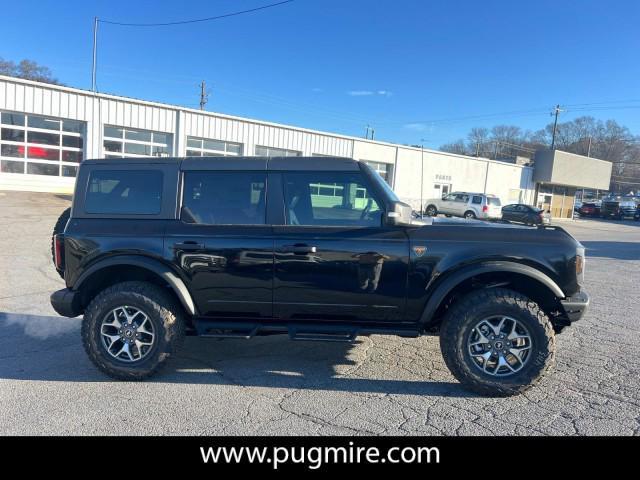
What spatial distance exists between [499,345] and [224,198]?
2676mm

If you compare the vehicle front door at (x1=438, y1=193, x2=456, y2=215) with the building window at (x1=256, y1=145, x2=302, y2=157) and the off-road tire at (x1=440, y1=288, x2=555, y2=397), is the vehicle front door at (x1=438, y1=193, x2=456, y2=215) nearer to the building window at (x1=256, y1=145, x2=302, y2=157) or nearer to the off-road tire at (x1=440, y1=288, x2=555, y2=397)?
the building window at (x1=256, y1=145, x2=302, y2=157)

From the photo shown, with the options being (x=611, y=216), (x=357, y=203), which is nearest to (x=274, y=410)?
(x=357, y=203)

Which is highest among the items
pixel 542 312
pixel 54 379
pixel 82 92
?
pixel 82 92

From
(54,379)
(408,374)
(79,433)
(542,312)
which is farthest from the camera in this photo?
(408,374)

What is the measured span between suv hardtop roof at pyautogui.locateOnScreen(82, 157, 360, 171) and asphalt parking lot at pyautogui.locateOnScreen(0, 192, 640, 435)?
6.22 ft

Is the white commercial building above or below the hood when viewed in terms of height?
above

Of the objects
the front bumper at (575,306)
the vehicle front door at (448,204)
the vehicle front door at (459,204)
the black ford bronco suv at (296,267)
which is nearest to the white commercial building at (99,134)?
the vehicle front door at (448,204)

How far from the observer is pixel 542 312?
3604 mm

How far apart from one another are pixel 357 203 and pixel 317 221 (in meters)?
0.38

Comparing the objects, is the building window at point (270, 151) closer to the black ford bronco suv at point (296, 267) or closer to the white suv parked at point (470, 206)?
the white suv parked at point (470, 206)

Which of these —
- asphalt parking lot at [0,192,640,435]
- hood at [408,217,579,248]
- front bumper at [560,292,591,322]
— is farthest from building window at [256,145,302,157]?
front bumper at [560,292,591,322]

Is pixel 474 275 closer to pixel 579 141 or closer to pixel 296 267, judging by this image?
pixel 296 267

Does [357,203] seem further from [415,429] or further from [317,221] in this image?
[415,429]

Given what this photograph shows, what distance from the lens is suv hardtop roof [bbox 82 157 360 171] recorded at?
3826 millimetres
